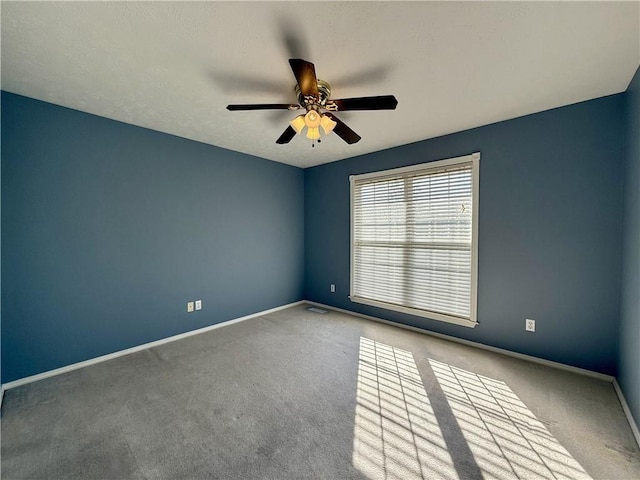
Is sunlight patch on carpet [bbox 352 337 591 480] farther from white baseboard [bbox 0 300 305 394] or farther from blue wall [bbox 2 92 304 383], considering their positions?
blue wall [bbox 2 92 304 383]

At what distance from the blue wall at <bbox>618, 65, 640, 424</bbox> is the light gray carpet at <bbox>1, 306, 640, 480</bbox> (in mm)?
246

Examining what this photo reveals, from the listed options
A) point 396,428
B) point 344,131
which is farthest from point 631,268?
point 344,131

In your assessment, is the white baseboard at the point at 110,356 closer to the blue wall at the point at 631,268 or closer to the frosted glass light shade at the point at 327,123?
the frosted glass light shade at the point at 327,123

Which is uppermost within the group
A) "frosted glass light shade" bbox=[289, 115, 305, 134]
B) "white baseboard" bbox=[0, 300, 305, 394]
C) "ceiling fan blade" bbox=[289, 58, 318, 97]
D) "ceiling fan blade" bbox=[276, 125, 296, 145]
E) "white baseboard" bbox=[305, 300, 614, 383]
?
"ceiling fan blade" bbox=[289, 58, 318, 97]

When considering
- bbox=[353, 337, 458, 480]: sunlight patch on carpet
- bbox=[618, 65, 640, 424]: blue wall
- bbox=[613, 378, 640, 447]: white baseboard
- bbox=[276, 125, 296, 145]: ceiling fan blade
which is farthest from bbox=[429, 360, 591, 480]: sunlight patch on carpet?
bbox=[276, 125, 296, 145]: ceiling fan blade

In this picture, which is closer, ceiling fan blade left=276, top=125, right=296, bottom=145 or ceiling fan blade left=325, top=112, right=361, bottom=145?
ceiling fan blade left=325, top=112, right=361, bottom=145

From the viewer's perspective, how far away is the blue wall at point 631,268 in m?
1.70

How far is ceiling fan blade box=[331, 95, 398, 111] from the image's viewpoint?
1.69 m

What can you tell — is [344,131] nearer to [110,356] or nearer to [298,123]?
[298,123]

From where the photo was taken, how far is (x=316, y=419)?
1770 millimetres

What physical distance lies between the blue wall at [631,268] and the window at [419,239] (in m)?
1.08

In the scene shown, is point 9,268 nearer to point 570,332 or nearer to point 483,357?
point 483,357

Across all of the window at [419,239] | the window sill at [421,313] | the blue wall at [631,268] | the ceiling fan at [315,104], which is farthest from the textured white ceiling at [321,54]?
the window sill at [421,313]

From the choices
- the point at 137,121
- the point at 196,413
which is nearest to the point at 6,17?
the point at 137,121
